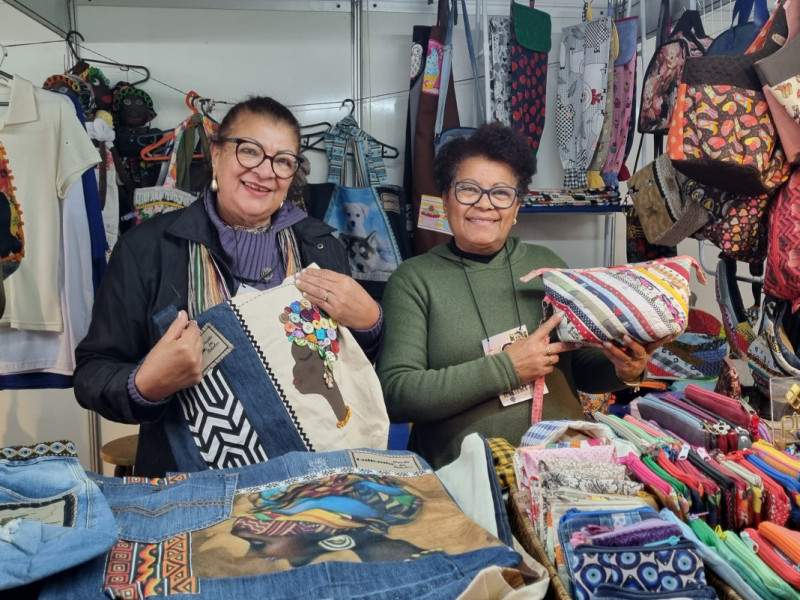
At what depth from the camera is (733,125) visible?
1777 millimetres

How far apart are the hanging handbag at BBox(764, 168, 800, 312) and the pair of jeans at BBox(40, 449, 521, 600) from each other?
4.05 feet

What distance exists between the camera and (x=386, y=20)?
3.71m

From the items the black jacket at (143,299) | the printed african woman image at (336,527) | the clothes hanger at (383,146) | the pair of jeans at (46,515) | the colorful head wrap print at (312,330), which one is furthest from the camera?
the clothes hanger at (383,146)

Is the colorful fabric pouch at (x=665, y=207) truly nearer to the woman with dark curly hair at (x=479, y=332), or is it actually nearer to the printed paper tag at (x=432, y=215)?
the woman with dark curly hair at (x=479, y=332)

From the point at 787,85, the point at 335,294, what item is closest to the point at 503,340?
the point at 335,294

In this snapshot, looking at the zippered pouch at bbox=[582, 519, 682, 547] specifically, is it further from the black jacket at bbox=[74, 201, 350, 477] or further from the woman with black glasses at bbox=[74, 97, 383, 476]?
the black jacket at bbox=[74, 201, 350, 477]

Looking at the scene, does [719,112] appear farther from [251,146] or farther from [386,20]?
[386,20]

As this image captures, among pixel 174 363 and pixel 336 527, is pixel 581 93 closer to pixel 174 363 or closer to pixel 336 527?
pixel 174 363

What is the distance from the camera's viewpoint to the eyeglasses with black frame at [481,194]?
1844 mm

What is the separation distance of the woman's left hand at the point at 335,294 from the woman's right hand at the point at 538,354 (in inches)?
15.4

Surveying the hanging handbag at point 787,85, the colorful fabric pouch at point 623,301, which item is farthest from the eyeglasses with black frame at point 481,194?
the hanging handbag at point 787,85

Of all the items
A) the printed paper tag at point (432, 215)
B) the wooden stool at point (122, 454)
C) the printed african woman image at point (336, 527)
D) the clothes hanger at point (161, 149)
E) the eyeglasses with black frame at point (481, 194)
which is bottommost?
the wooden stool at point (122, 454)

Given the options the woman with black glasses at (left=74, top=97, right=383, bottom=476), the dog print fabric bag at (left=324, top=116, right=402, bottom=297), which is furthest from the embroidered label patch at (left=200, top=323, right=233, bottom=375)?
the dog print fabric bag at (left=324, top=116, right=402, bottom=297)

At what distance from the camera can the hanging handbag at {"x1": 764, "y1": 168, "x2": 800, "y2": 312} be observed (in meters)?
1.76
